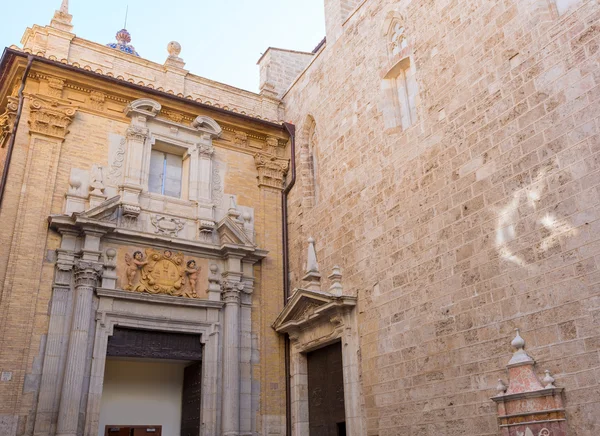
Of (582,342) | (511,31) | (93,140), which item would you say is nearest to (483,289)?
(582,342)

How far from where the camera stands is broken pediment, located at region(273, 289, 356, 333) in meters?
9.58

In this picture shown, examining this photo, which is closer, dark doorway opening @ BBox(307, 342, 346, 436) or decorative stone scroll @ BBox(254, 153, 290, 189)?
dark doorway opening @ BBox(307, 342, 346, 436)

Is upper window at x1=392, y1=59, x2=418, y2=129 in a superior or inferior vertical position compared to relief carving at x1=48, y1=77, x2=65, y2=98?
inferior

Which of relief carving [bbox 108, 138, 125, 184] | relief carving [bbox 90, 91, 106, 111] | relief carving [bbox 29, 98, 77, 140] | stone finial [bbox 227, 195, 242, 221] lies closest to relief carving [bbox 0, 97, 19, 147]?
relief carving [bbox 29, 98, 77, 140]

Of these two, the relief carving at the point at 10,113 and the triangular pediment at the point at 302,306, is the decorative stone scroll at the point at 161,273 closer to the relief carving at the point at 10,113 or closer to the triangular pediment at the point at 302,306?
the triangular pediment at the point at 302,306

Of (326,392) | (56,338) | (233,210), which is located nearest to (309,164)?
(233,210)

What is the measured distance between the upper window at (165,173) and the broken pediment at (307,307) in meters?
3.18

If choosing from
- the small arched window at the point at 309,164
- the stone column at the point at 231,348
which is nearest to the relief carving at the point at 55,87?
the stone column at the point at 231,348

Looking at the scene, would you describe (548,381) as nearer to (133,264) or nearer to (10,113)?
(133,264)

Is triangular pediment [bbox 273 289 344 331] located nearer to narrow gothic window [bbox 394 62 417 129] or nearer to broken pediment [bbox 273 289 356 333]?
broken pediment [bbox 273 289 356 333]

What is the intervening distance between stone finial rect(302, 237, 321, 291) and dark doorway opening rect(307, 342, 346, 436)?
1101 mm

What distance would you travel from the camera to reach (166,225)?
11070mm

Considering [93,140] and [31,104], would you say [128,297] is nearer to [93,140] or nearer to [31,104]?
[93,140]

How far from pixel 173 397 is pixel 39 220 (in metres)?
4.17
